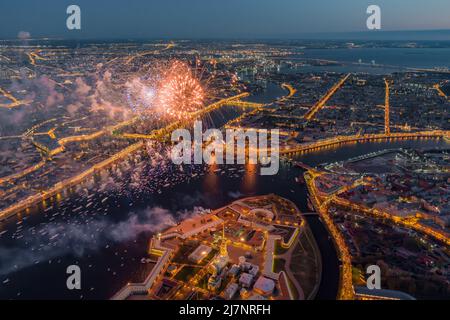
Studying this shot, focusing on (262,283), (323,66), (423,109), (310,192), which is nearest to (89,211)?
(262,283)

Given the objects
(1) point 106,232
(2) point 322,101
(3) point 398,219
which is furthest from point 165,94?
(3) point 398,219

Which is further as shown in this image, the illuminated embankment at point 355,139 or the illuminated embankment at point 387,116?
the illuminated embankment at point 387,116

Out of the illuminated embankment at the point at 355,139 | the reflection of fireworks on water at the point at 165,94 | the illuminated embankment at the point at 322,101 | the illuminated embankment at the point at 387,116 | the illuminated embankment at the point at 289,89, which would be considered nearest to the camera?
the illuminated embankment at the point at 355,139

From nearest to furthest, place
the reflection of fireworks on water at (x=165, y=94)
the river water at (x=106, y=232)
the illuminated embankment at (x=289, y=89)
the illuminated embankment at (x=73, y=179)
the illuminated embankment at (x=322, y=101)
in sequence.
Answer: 1. the river water at (x=106, y=232)
2. the illuminated embankment at (x=73, y=179)
3. the reflection of fireworks on water at (x=165, y=94)
4. the illuminated embankment at (x=322, y=101)
5. the illuminated embankment at (x=289, y=89)

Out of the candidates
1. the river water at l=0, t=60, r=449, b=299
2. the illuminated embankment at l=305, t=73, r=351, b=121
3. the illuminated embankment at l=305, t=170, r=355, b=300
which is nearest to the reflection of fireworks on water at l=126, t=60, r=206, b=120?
the river water at l=0, t=60, r=449, b=299

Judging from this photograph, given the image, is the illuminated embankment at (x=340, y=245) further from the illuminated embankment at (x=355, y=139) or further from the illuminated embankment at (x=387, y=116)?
the illuminated embankment at (x=387, y=116)

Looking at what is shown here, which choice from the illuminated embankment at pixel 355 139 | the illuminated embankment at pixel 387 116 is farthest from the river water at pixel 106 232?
the illuminated embankment at pixel 387 116

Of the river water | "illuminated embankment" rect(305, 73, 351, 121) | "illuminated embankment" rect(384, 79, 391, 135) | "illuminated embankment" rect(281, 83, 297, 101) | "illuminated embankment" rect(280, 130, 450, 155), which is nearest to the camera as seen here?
the river water

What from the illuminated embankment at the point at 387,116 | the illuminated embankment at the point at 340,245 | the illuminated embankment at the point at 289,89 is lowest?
the illuminated embankment at the point at 340,245

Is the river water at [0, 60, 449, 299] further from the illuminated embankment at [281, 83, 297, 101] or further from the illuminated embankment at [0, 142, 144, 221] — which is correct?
the illuminated embankment at [281, 83, 297, 101]

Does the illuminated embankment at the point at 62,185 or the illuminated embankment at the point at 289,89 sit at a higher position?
the illuminated embankment at the point at 289,89
